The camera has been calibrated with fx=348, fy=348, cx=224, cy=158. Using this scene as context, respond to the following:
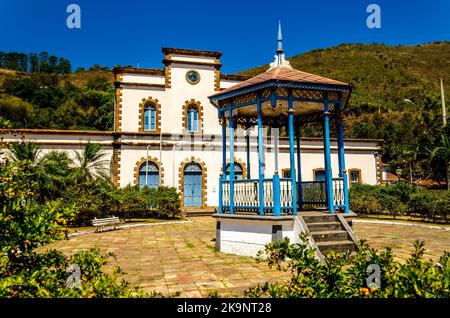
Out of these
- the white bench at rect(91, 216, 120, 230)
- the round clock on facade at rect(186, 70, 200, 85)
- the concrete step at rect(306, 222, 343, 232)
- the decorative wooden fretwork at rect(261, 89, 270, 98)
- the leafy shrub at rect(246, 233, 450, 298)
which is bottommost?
the white bench at rect(91, 216, 120, 230)

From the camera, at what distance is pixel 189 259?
787 cm

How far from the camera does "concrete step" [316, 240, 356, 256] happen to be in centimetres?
729

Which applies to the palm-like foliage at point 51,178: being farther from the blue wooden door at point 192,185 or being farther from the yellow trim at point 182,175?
the blue wooden door at point 192,185

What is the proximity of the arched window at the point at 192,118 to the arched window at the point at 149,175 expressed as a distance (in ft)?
11.3

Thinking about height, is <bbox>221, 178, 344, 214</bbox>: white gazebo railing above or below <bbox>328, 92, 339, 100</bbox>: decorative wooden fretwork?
below

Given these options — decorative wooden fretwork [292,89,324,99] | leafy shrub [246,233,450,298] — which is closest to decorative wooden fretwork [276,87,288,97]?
decorative wooden fretwork [292,89,324,99]

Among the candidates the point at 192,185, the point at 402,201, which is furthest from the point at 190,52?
the point at 402,201

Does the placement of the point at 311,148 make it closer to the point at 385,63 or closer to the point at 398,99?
the point at 398,99

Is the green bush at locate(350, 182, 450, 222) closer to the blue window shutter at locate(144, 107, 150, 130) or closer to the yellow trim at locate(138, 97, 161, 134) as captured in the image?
the yellow trim at locate(138, 97, 161, 134)

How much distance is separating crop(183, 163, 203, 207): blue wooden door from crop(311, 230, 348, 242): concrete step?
49.5ft

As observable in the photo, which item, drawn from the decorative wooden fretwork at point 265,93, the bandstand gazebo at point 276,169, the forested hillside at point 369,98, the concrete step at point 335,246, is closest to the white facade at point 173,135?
the forested hillside at point 369,98

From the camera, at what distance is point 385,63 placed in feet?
284

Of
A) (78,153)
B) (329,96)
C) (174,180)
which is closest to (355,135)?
(174,180)
